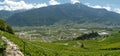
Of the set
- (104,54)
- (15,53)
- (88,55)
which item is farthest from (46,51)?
(15,53)

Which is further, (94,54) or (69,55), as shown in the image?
(94,54)

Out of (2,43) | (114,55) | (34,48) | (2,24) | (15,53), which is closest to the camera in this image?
(15,53)

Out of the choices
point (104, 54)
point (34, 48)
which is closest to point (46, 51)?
point (34, 48)

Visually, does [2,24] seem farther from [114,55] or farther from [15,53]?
[15,53]

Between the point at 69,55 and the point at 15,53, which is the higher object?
the point at 15,53

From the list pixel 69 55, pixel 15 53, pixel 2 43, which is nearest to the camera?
pixel 15 53

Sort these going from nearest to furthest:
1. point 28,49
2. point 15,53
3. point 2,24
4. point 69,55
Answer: point 15,53 → point 28,49 → point 69,55 → point 2,24

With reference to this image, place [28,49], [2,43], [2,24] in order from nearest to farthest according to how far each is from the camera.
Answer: [2,43] → [28,49] → [2,24]

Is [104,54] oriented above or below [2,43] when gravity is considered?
below

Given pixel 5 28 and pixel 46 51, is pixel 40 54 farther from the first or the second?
pixel 5 28
